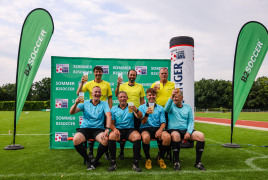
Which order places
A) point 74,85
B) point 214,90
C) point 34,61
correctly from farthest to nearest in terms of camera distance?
point 214,90, point 74,85, point 34,61

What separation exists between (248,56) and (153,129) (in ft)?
12.7

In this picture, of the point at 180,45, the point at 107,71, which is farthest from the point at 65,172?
the point at 180,45

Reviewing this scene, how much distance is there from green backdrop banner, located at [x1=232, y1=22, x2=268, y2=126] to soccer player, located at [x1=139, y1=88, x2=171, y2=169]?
10.1ft

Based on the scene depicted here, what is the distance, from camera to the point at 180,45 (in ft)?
19.5

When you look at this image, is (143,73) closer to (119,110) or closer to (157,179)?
(119,110)

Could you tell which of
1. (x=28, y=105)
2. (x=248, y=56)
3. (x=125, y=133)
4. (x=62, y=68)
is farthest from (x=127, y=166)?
(x=28, y=105)

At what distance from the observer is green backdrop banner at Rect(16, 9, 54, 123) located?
5320 millimetres

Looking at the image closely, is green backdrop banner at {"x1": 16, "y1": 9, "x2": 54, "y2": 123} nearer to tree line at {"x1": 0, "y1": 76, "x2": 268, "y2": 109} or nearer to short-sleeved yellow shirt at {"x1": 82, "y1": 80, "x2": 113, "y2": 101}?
short-sleeved yellow shirt at {"x1": 82, "y1": 80, "x2": 113, "y2": 101}

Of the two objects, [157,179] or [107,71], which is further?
[107,71]

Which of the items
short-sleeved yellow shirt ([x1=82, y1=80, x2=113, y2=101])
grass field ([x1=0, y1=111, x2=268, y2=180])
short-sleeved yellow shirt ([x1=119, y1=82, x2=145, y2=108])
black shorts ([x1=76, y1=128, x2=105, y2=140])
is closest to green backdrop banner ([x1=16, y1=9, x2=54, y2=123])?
grass field ([x1=0, y1=111, x2=268, y2=180])

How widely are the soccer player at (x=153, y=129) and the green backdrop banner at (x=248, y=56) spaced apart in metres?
3.07

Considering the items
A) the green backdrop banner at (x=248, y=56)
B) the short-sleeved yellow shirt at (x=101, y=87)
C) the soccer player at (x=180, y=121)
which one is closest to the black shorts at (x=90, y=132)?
the short-sleeved yellow shirt at (x=101, y=87)

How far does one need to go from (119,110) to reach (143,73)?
239 cm

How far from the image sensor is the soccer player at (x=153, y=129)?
12.5 ft
